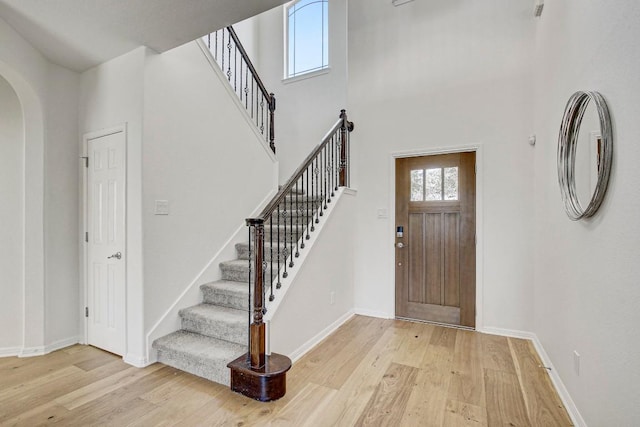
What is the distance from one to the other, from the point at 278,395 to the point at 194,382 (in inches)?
28.4

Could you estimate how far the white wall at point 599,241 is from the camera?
133 cm

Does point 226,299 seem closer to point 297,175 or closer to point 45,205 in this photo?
point 297,175

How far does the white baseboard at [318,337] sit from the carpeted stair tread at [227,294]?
608 millimetres

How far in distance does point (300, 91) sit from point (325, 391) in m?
4.38

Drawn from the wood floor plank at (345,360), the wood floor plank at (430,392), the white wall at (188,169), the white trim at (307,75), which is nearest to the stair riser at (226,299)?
the white wall at (188,169)

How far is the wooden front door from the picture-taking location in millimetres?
3514

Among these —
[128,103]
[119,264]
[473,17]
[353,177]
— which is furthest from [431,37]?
[119,264]

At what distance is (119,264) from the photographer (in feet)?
9.34

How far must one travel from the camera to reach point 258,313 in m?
2.33

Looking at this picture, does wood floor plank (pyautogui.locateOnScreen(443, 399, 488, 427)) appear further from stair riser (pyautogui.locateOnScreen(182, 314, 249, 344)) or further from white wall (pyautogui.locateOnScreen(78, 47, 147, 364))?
white wall (pyautogui.locateOnScreen(78, 47, 147, 364))

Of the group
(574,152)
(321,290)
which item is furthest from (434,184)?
(321,290)

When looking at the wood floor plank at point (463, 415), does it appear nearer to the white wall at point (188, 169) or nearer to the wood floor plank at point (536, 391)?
the wood floor plank at point (536, 391)

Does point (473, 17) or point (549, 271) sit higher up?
point (473, 17)

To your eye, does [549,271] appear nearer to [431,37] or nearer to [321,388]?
[321,388]
